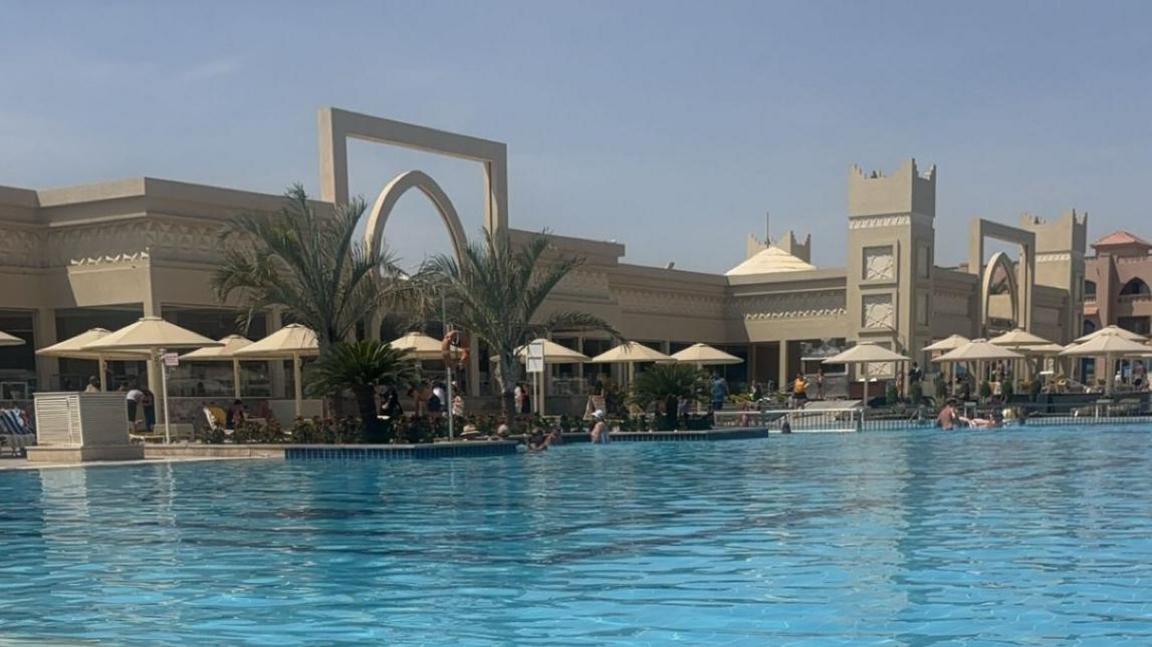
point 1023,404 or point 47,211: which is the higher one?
point 47,211

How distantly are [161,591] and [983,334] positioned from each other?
35953 mm

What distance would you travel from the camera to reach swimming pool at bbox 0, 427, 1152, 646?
5598 millimetres

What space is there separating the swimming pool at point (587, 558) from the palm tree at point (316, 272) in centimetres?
526

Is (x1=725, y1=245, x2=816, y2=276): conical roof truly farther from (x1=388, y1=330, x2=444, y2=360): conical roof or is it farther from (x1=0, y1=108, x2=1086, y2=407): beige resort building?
(x1=388, y1=330, x2=444, y2=360): conical roof

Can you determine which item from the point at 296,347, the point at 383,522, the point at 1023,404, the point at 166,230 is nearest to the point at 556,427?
the point at 296,347

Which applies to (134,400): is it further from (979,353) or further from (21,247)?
(979,353)

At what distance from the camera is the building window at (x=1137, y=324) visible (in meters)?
51.8

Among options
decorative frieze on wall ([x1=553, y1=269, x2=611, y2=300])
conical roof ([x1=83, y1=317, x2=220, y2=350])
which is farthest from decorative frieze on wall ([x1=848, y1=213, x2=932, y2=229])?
conical roof ([x1=83, y1=317, x2=220, y2=350])

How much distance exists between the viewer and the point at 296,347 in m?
19.0

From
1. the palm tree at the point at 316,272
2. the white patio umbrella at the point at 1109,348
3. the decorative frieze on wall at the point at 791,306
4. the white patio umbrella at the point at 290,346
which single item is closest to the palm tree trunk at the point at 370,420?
the palm tree at the point at 316,272

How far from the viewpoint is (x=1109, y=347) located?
92.0 ft

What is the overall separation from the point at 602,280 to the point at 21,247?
52.8 ft

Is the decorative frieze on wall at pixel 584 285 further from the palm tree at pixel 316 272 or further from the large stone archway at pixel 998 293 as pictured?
the large stone archway at pixel 998 293

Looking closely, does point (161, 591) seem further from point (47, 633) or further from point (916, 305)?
point (916, 305)
